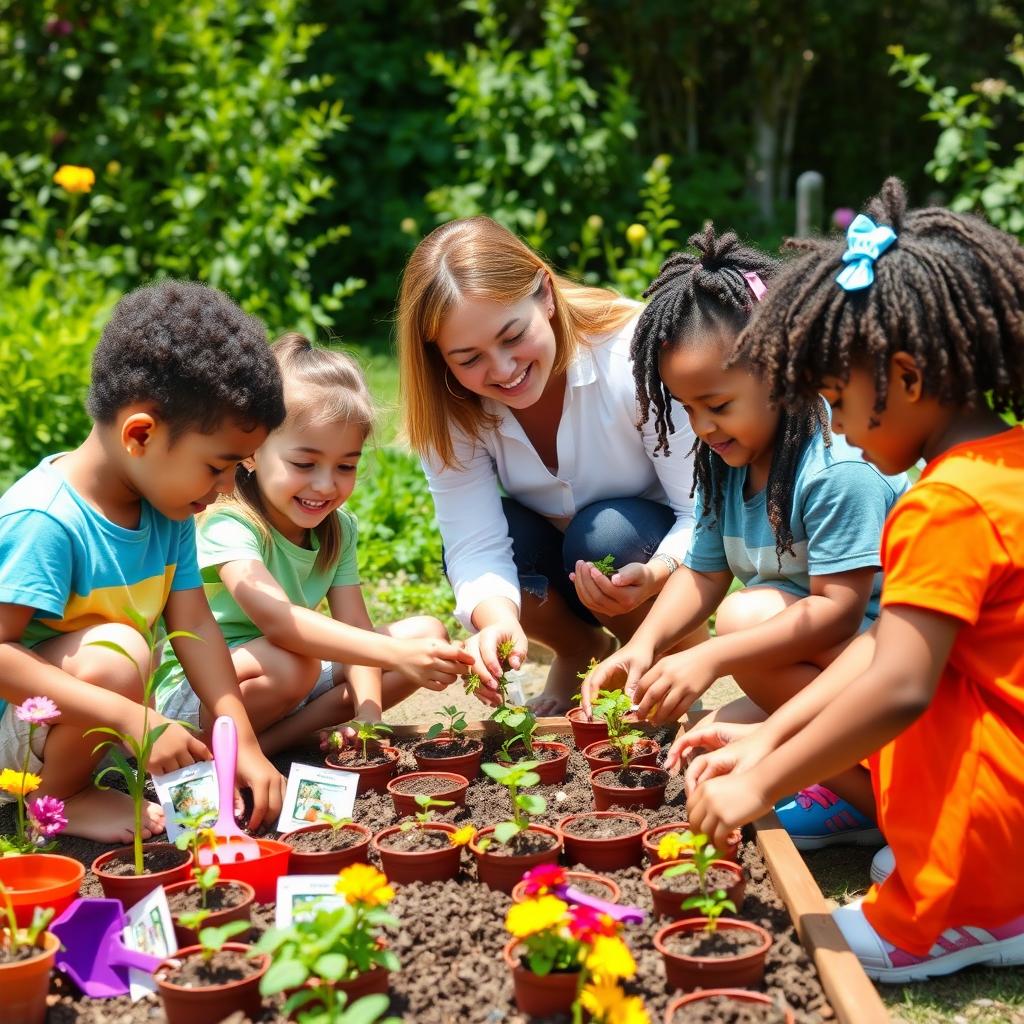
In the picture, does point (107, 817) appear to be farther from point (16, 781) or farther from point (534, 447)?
point (534, 447)

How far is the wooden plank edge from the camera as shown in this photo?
62.2 inches

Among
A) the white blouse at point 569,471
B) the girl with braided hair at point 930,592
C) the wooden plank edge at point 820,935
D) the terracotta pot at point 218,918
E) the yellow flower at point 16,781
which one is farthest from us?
the white blouse at point 569,471

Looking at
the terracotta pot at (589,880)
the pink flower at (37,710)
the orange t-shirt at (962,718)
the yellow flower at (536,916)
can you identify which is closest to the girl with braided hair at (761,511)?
the terracotta pot at (589,880)

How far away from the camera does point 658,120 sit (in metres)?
9.91

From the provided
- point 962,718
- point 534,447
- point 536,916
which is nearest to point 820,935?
point 962,718

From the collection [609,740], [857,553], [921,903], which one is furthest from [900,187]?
[609,740]

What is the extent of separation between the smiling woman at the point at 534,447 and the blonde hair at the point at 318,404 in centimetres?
19

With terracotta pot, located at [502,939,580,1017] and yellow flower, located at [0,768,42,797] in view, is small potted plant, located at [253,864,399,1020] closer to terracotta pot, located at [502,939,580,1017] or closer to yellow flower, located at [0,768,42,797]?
terracotta pot, located at [502,939,580,1017]

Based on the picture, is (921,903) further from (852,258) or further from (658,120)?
(658,120)

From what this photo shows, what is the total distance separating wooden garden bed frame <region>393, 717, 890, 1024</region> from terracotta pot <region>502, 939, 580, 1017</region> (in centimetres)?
34

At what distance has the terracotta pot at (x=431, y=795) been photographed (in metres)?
2.37

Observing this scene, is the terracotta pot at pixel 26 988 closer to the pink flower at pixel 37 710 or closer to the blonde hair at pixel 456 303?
the pink flower at pixel 37 710

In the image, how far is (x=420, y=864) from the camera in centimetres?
208

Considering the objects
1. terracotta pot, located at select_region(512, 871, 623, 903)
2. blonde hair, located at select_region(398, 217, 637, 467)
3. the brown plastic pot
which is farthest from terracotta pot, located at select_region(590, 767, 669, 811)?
blonde hair, located at select_region(398, 217, 637, 467)
